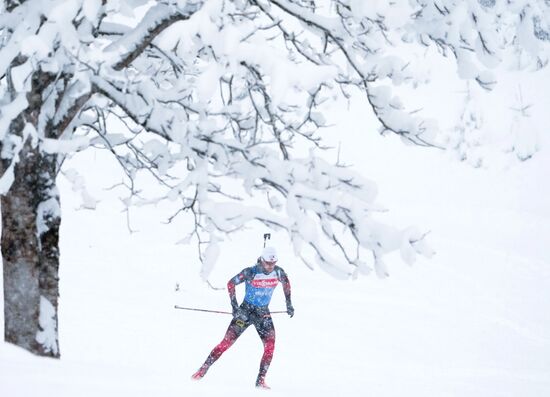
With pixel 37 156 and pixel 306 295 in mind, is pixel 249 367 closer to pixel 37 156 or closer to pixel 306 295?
pixel 306 295

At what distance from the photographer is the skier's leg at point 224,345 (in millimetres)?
8023

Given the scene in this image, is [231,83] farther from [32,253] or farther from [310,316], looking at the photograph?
[310,316]

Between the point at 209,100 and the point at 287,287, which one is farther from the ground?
the point at 209,100

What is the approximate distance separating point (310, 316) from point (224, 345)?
475cm

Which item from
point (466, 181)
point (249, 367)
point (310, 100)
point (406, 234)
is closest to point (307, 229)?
point (406, 234)

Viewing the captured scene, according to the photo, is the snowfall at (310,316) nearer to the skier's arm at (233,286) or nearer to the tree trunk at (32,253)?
the tree trunk at (32,253)

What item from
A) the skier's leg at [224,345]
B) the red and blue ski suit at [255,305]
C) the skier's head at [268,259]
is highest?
the skier's head at [268,259]

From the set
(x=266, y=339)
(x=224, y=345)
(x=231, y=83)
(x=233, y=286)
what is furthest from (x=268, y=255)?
(x=231, y=83)

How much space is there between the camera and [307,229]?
12.6 ft

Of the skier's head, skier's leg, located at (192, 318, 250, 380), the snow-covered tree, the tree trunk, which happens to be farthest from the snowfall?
the skier's head

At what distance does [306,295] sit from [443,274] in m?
4.15

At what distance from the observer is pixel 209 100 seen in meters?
4.04

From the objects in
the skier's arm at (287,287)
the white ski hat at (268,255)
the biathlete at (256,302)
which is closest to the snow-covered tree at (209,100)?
the white ski hat at (268,255)

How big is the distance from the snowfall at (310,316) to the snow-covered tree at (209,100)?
21.8 inches
